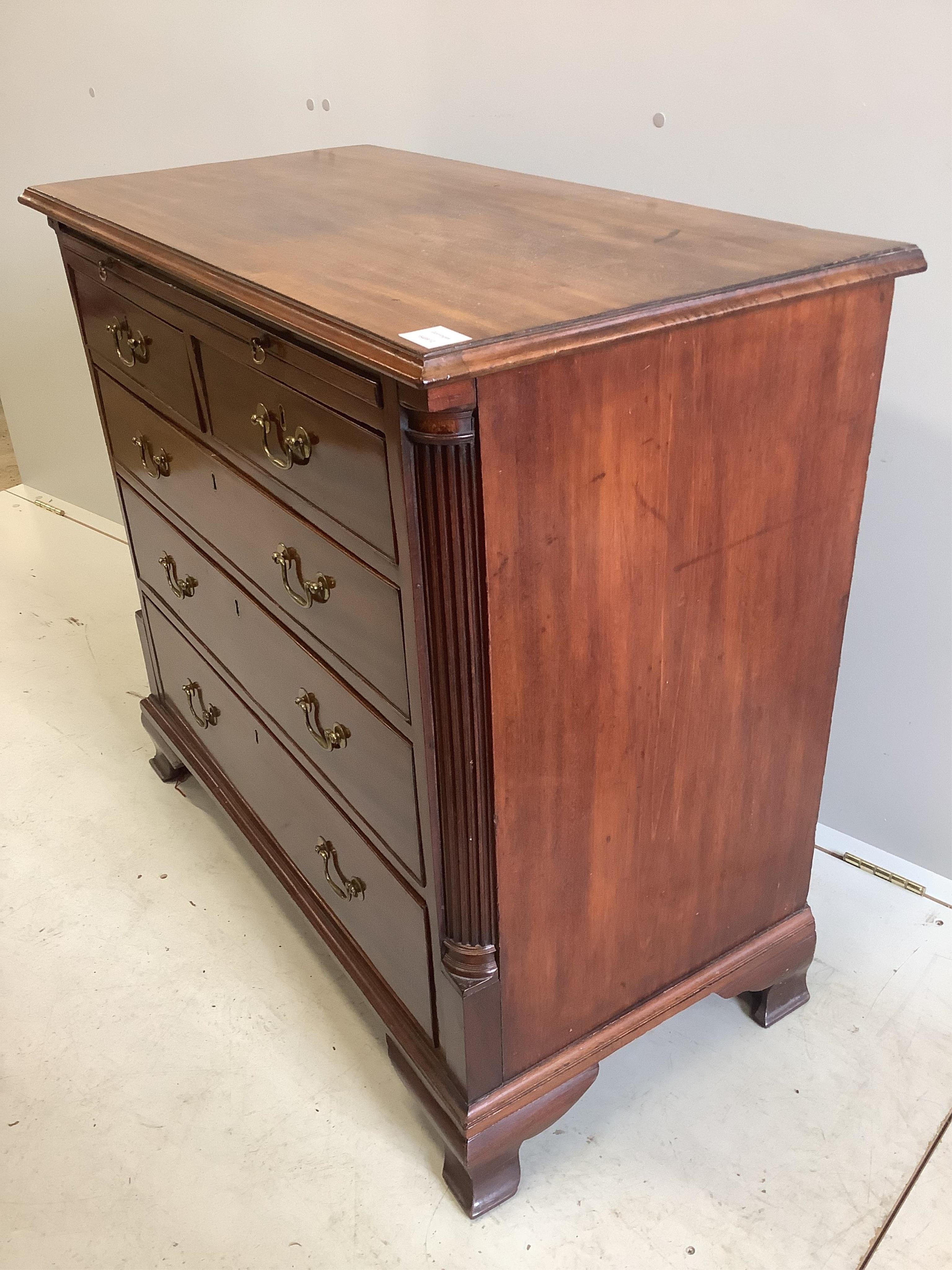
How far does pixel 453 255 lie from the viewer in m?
1.17

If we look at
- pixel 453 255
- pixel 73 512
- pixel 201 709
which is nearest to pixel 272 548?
pixel 453 255

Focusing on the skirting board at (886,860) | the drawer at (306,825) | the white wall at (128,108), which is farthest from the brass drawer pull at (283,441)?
the skirting board at (886,860)

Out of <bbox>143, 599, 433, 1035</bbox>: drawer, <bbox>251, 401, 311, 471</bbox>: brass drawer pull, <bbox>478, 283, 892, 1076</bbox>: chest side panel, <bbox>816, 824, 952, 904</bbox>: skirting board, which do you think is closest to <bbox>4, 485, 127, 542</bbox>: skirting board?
<bbox>143, 599, 433, 1035</bbox>: drawer

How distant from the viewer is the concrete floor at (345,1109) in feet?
4.39

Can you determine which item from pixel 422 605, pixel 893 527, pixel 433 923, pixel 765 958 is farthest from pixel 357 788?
pixel 893 527

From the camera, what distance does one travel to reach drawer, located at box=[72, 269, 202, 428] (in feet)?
4.81

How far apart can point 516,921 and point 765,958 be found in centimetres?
50

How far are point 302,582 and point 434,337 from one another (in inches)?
18.1

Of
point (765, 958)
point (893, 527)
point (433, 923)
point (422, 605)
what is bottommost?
point (765, 958)

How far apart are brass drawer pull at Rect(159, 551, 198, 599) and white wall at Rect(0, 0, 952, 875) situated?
2.87 ft

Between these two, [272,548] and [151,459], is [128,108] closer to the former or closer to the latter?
[151,459]

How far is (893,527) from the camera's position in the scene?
1.63 metres

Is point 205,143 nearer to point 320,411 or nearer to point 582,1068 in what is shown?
point 320,411

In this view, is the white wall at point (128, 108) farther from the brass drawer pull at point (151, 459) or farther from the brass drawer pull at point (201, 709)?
the brass drawer pull at point (201, 709)
